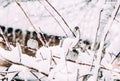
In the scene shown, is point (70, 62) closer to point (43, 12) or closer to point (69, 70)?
point (69, 70)

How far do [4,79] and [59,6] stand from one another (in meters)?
2.60

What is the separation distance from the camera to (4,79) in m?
1.48

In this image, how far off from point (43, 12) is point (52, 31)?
42cm

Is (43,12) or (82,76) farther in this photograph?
(43,12)

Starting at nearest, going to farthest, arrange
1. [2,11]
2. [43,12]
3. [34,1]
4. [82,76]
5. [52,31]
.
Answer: [82,76]
[52,31]
[43,12]
[34,1]
[2,11]

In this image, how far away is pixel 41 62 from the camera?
4.61 feet

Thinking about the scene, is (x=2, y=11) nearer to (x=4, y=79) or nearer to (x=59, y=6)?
(x=59, y=6)

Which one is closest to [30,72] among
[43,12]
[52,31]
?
[52,31]

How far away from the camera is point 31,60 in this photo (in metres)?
1.43

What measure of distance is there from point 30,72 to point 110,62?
11.6 inches

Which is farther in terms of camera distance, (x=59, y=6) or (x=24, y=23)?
(x=24, y=23)

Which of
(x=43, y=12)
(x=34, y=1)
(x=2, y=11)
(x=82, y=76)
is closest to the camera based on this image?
(x=82, y=76)

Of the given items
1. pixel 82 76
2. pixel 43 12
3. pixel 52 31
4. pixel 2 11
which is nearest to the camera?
pixel 82 76

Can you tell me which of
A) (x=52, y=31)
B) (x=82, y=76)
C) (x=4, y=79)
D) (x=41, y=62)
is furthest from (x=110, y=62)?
(x=52, y=31)
